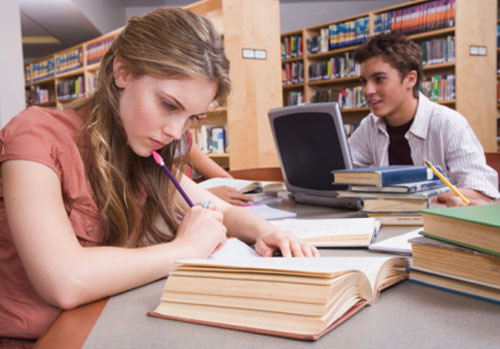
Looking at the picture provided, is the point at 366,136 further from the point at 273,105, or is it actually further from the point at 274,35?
the point at 274,35

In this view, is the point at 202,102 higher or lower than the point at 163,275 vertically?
higher

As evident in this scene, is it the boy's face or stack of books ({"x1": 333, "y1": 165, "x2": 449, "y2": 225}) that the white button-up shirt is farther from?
stack of books ({"x1": 333, "y1": 165, "x2": 449, "y2": 225})

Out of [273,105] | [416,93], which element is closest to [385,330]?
[416,93]

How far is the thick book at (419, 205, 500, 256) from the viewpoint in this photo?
56 centimetres

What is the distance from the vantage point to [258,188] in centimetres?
174

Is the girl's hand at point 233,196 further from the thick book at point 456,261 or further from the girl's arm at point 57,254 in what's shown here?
the thick book at point 456,261

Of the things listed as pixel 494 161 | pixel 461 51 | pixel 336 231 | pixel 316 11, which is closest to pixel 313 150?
pixel 336 231

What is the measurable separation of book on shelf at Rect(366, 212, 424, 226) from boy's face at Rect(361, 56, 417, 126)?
1221 millimetres

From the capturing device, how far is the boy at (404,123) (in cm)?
200

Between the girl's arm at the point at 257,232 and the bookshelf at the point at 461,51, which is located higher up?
the bookshelf at the point at 461,51

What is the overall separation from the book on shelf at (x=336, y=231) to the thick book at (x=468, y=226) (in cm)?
26

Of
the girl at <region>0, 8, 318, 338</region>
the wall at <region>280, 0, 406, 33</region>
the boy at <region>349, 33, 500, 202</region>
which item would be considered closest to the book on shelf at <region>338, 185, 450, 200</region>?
the girl at <region>0, 8, 318, 338</region>

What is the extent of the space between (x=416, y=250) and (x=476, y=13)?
4.38 meters

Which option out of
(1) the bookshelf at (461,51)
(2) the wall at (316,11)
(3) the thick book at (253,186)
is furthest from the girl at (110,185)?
(2) the wall at (316,11)
